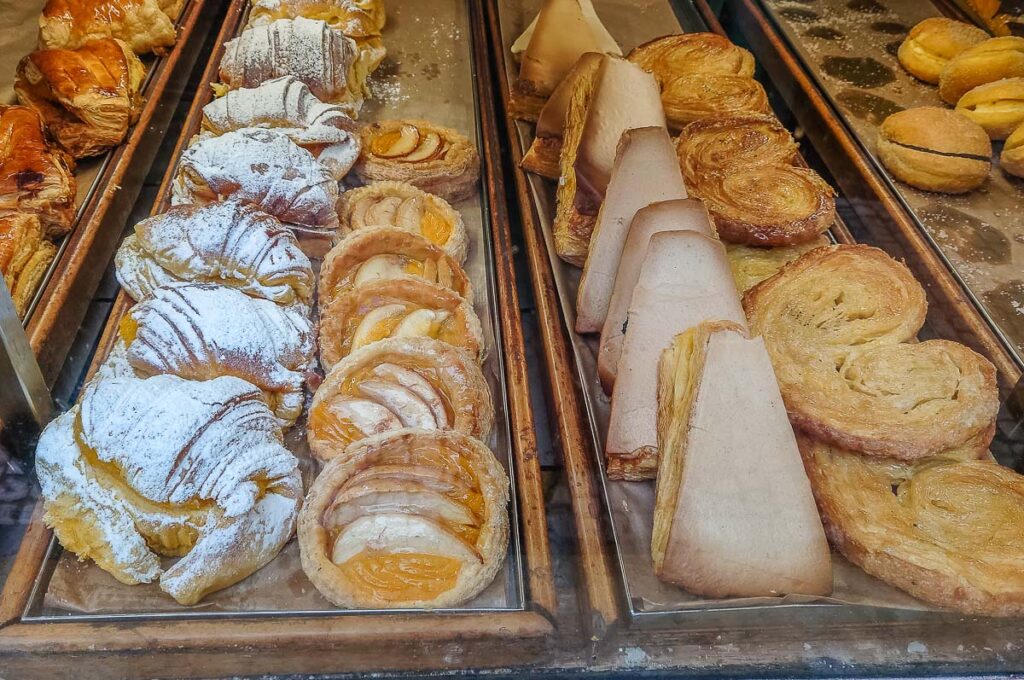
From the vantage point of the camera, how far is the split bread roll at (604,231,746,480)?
67.2 inches

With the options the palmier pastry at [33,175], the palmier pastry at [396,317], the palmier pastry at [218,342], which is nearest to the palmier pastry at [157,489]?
the palmier pastry at [218,342]

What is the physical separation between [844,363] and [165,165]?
236cm

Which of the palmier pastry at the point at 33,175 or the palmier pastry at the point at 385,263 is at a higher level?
the palmier pastry at the point at 33,175

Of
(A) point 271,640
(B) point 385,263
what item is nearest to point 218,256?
(B) point 385,263

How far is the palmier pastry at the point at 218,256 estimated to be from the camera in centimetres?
208

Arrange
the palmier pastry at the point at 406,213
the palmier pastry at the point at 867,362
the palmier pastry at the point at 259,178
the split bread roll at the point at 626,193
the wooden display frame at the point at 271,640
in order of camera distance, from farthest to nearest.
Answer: the palmier pastry at the point at 406,213 → the palmier pastry at the point at 259,178 → the split bread roll at the point at 626,193 → the palmier pastry at the point at 867,362 → the wooden display frame at the point at 271,640

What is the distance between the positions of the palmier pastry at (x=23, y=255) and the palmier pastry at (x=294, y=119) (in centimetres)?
74

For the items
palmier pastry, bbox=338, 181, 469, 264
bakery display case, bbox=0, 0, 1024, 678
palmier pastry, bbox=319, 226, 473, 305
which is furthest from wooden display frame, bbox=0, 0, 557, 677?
palmier pastry, bbox=338, 181, 469, 264

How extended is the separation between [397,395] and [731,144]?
55.8 inches

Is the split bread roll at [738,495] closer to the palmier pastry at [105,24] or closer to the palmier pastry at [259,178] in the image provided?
the palmier pastry at [259,178]

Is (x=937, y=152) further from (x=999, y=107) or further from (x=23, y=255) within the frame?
(x=23, y=255)

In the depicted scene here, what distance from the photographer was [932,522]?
1557 mm

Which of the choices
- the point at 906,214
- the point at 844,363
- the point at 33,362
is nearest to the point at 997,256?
the point at 906,214

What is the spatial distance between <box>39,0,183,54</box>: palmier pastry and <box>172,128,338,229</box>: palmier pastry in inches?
37.4
